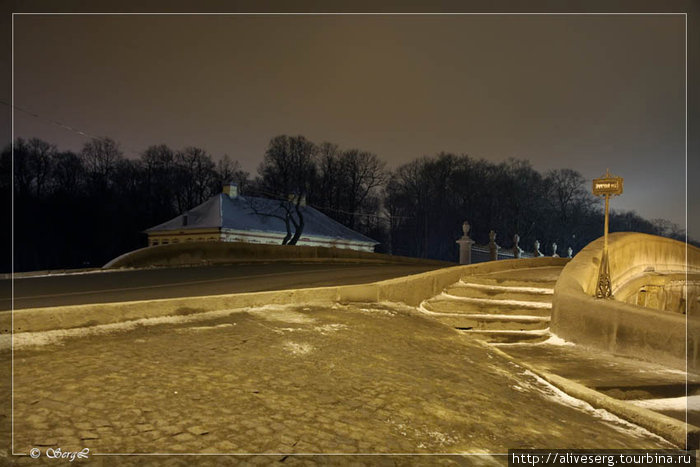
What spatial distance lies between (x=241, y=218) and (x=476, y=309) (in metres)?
33.4

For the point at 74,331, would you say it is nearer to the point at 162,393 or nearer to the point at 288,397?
the point at 162,393

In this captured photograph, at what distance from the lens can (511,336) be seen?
32.3ft

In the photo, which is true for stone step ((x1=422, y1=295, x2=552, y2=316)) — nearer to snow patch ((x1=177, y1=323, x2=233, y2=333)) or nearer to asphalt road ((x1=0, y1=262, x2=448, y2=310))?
asphalt road ((x1=0, y1=262, x2=448, y2=310))

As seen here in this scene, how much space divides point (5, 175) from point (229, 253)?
36517 mm

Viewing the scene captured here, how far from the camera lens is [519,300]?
11.8m

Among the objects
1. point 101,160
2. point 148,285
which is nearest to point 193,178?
point 101,160

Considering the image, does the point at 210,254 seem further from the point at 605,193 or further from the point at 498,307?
the point at 605,193

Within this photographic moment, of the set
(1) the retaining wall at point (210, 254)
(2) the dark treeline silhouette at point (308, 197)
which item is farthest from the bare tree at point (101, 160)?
(1) the retaining wall at point (210, 254)

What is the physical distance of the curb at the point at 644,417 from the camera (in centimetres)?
477

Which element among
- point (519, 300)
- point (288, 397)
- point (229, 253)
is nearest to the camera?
point (288, 397)

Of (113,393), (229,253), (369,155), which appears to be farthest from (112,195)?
(113,393)

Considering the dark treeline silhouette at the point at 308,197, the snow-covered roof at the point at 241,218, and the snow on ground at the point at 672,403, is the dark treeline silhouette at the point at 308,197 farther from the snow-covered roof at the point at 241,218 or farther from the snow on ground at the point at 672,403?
the snow on ground at the point at 672,403

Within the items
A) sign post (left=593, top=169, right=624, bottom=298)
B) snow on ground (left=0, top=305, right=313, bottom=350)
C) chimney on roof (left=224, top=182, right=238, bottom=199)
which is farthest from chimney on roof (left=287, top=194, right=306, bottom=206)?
snow on ground (left=0, top=305, right=313, bottom=350)

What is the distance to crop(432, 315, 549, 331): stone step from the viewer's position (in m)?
10.3
